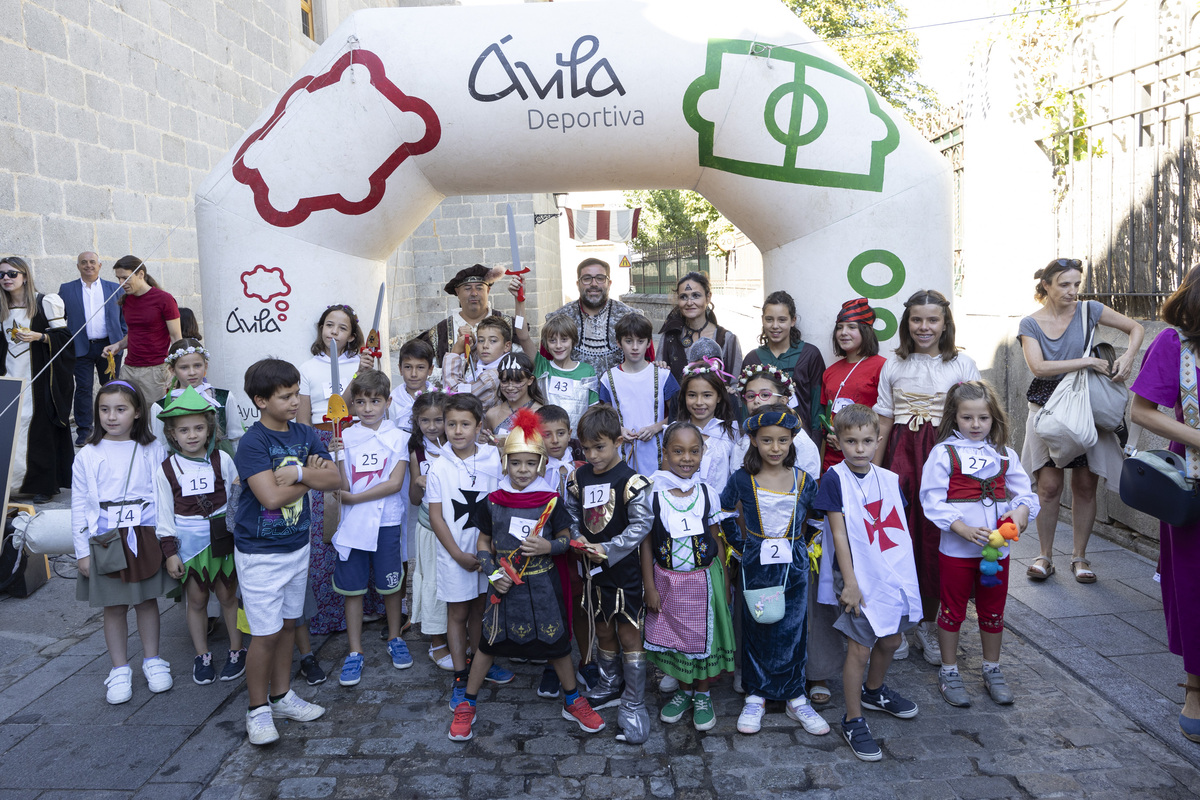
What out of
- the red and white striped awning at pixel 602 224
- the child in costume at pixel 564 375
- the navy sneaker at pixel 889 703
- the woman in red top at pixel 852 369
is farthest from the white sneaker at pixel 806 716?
the red and white striped awning at pixel 602 224

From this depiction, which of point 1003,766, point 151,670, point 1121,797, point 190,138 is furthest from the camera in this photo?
point 190,138

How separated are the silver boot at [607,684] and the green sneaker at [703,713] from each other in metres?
0.35

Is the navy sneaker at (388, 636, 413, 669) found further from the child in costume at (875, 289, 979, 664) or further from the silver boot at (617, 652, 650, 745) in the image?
the child in costume at (875, 289, 979, 664)

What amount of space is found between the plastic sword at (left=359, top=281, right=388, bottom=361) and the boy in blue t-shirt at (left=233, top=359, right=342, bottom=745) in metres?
1.19

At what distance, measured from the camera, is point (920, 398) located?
3.91 m

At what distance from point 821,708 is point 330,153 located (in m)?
3.57

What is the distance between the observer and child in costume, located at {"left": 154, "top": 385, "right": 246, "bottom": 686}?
3672mm

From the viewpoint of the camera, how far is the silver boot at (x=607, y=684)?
140 inches

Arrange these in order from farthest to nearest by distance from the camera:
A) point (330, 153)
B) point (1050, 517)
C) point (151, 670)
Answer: point (1050, 517)
point (330, 153)
point (151, 670)

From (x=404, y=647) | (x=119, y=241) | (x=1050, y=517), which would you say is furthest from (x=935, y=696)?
(x=119, y=241)

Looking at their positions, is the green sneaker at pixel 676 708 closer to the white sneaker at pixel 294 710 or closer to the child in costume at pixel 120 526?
the white sneaker at pixel 294 710

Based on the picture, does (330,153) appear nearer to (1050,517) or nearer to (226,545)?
(226,545)

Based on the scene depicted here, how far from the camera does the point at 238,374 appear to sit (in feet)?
15.2

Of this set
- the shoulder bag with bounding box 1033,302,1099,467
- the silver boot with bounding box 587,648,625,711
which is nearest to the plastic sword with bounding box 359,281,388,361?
the silver boot with bounding box 587,648,625,711
